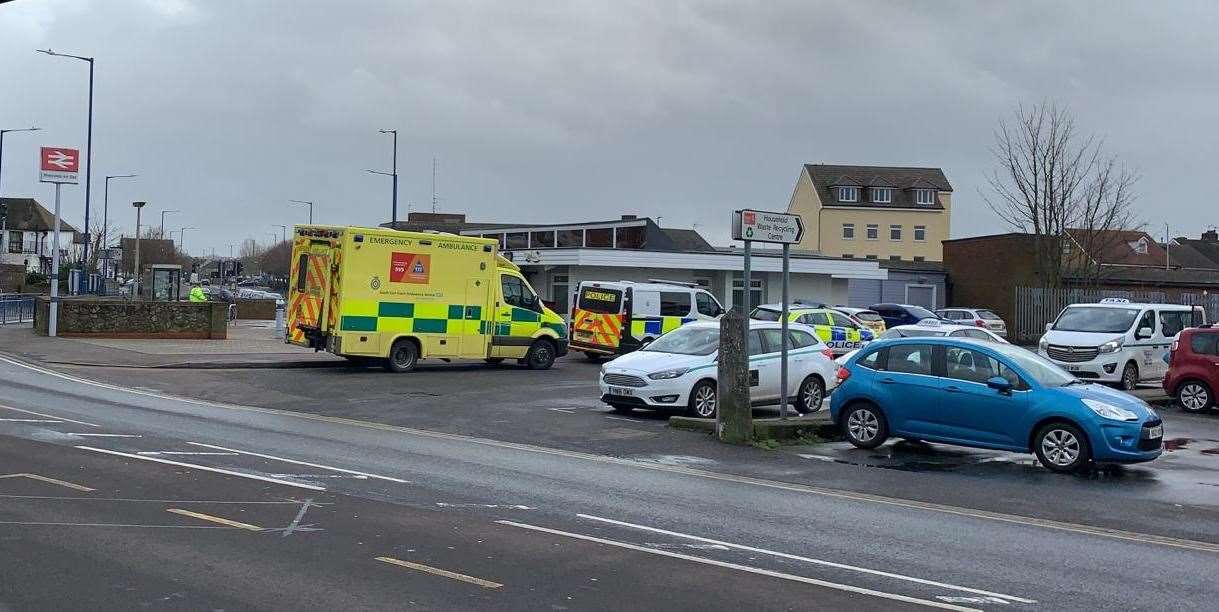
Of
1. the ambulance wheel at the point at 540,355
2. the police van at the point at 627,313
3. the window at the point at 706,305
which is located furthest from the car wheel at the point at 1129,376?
the ambulance wheel at the point at 540,355

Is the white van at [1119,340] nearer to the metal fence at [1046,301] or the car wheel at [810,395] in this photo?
the car wheel at [810,395]

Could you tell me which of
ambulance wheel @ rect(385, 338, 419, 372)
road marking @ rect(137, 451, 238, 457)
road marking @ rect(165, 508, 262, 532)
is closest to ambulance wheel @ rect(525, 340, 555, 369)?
ambulance wheel @ rect(385, 338, 419, 372)

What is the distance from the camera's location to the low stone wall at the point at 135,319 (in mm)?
33594

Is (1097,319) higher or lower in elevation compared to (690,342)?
higher

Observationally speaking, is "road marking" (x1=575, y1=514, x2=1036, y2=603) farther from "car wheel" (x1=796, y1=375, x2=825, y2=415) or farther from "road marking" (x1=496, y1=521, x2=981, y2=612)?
"car wheel" (x1=796, y1=375, x2=825, y2=415)

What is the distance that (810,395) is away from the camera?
19.2 m

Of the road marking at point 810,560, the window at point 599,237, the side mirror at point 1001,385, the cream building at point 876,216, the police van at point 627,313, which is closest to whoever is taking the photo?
the road marking at point 810,560

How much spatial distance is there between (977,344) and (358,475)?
755 cm

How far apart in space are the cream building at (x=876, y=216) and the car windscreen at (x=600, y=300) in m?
59.2

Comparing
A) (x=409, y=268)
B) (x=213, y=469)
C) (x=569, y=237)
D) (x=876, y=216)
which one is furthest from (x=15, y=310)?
(x=876, y=216)

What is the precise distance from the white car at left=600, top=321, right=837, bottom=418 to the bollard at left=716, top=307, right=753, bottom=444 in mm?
2011

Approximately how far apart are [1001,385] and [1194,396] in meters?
8.95

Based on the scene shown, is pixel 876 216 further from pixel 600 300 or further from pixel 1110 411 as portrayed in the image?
pixel 1110 411

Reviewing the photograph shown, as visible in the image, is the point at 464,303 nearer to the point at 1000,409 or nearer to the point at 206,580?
the point at 1000,409
